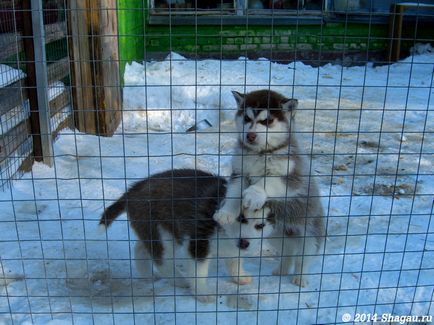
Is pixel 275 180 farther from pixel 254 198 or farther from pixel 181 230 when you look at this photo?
pixel 181 230

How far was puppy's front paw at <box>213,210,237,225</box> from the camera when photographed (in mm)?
3287

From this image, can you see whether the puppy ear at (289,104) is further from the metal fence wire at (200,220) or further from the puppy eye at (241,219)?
the puppy eye at (241,219)

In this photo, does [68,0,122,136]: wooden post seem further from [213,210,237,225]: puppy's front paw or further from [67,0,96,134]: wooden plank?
[213,210,237,225]: puppy's front paw

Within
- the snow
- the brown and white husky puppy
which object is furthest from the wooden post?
the brown and white husky puppy

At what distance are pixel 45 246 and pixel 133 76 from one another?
15.6 feet

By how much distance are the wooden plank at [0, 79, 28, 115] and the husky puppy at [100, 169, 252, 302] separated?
71.2 inches

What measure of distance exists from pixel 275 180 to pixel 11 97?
2.92 meters

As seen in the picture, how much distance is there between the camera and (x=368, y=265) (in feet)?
12.4

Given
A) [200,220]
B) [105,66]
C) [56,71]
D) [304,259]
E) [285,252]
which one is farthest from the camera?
[105,66]

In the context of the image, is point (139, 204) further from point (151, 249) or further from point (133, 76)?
point (133, 76)

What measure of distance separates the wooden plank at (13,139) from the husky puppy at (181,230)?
5.43 ft

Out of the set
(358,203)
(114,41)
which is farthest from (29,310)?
(114,41)

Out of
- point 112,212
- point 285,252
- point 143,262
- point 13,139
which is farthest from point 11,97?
point 285,252

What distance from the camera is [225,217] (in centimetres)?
329
